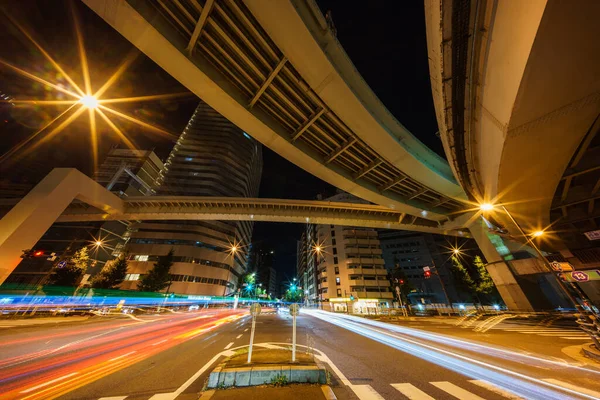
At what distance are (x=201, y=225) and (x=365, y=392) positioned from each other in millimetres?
61835

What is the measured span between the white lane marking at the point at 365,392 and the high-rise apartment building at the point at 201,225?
5725 cm

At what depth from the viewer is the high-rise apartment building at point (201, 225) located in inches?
2055

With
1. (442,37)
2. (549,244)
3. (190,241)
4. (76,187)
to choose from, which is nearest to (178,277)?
(190,241)

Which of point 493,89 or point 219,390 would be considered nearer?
point 219,390

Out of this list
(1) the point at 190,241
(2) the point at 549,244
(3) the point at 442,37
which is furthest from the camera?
(1) the point at 190,241

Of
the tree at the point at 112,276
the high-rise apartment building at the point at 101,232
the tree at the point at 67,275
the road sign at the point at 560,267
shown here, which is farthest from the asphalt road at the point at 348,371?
the high-rise apartment building at the point at 101,232

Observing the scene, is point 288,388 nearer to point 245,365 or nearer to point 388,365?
point 245,365

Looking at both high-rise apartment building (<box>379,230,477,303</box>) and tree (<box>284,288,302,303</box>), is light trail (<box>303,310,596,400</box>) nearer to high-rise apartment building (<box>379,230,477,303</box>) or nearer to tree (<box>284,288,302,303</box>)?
high-rise apartment building (<box>379,230,477,303</box>)

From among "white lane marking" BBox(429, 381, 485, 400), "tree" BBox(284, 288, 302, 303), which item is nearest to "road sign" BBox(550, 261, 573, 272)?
"white lane marking" BBox(429, 381, 485, 400)

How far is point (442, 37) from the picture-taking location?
539cm

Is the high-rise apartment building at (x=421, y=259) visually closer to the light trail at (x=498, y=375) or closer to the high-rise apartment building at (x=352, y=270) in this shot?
the high-rise apartment building at (x=352, y=270)

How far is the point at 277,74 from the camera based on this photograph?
7.51 metres

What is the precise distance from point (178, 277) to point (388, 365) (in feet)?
187

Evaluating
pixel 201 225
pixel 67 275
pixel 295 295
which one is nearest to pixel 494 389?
pixel 67 275
